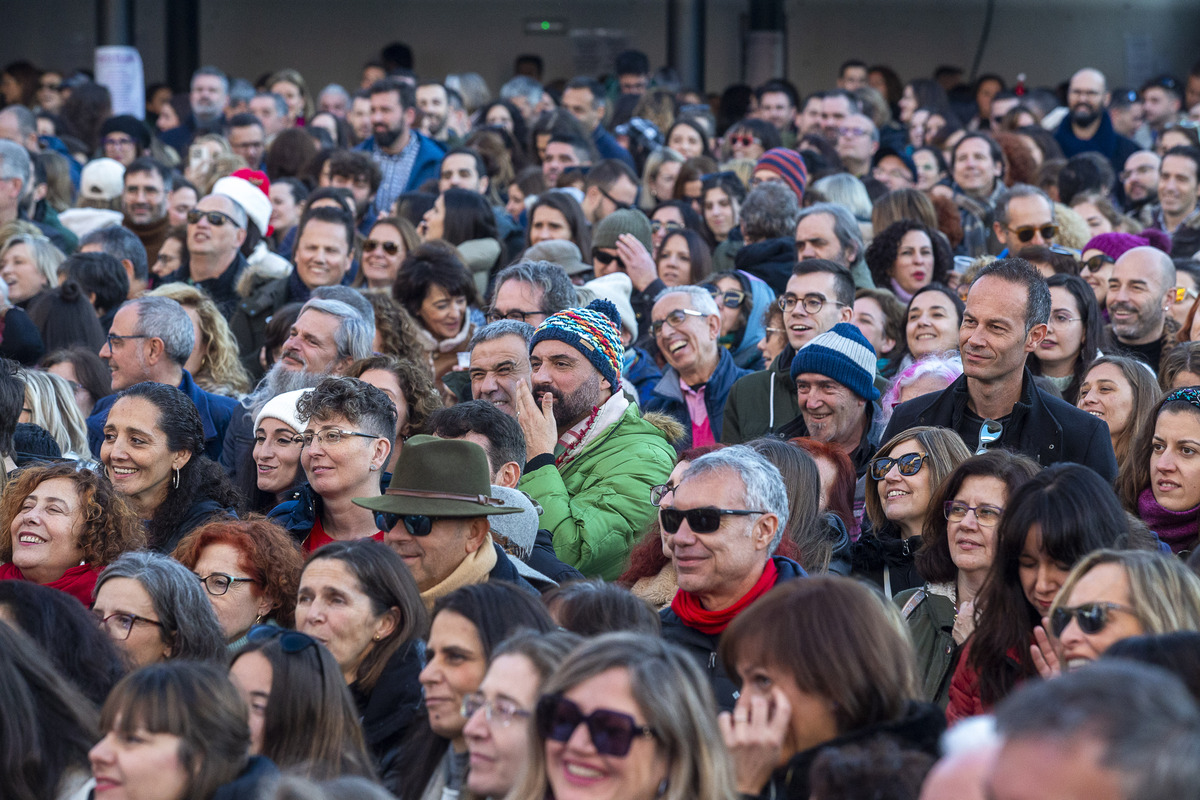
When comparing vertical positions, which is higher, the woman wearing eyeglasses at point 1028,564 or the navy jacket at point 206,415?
the navy jacket at point 206,415

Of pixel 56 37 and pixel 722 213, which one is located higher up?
Answer: pixel 56 37

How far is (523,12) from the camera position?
1839 cm

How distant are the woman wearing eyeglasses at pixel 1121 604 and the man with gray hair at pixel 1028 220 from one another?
469 cm

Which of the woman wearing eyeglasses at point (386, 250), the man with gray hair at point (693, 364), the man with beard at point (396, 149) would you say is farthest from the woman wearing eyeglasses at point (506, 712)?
the man with beard at point (396, 149)

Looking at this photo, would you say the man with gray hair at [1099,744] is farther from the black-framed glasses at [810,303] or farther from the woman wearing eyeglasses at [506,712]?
the black-framed glasses at [810,303]

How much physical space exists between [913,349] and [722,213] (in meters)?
2.70

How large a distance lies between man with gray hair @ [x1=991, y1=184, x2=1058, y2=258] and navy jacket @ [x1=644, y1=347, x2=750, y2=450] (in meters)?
1.98

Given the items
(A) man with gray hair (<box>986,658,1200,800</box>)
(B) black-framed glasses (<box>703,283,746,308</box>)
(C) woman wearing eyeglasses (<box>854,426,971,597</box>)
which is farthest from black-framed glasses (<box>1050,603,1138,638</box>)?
(B) black-framed glasses (<box>703,283,746,308</box>)

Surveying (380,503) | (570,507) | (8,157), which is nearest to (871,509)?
(570,507)

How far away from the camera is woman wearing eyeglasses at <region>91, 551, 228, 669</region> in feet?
13.3

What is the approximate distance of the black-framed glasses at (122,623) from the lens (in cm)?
406

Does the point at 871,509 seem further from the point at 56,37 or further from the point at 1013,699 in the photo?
the point at 56,37

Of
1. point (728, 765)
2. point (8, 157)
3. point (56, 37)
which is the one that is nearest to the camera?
point (728, 765)

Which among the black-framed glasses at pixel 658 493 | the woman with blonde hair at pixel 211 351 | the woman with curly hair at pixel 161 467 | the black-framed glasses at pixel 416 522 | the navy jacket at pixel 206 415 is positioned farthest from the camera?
the woman with blonde hair at pixel 211 351
